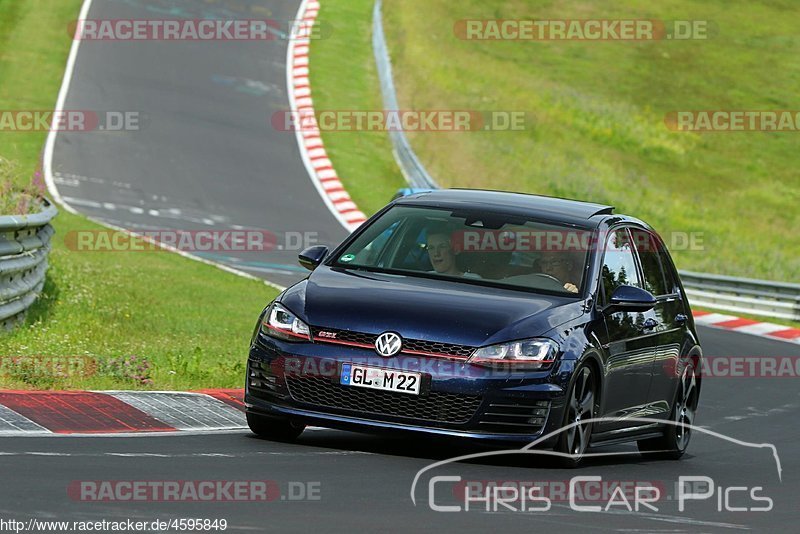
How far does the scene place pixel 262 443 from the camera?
9266 millimetres

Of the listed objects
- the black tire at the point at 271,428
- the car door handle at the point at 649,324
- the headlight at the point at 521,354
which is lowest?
the black tire at the point at 271,428

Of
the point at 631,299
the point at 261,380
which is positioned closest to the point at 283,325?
the point at 261,380

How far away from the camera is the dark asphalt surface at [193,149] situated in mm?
27062

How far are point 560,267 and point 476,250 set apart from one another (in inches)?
21.3

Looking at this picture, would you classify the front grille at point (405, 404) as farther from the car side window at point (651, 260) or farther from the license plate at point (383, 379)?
the car side window at point (651, 260)

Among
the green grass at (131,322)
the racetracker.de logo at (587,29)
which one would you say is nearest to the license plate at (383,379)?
the green grass at (131,322)

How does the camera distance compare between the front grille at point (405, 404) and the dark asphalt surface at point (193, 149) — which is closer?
the front grille at point (405, 404)

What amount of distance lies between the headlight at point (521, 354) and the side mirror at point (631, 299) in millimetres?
927

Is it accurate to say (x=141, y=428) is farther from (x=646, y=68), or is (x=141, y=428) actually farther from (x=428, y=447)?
(x=646, y=68)

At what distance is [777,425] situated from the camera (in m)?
14.5

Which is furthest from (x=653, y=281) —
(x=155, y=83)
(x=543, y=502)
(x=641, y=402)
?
(x=155, y=83)

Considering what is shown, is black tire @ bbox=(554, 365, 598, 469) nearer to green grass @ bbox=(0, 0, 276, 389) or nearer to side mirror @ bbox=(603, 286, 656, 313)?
side mirror @ bbox=(603, 286, 656, 313)

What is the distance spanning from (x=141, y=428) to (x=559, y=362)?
2.55 m

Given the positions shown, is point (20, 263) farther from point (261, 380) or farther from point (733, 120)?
point (733, 120)
